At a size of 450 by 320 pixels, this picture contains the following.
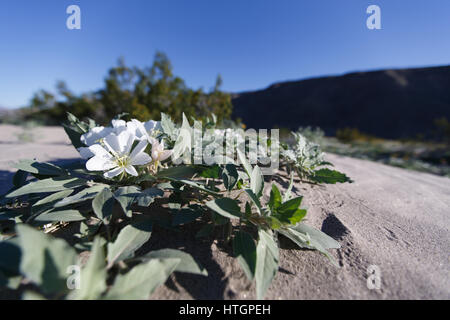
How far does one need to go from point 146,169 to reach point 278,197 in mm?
769

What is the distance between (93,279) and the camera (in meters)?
0.60

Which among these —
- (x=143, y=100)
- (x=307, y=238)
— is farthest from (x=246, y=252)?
(x=143, y=100)

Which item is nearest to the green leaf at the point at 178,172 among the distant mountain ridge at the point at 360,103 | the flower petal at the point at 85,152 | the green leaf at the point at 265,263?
the flower petal at the point at 85,152

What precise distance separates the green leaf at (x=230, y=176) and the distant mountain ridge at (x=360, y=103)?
39032 mm

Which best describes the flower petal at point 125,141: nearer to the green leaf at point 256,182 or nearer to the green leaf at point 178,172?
the green leaf at point 178,172

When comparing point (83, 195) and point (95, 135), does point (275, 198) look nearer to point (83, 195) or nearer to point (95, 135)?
point (83, 195)

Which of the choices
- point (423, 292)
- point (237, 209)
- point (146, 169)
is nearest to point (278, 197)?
point (237, 209)

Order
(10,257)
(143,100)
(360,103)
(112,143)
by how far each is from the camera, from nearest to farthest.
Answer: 1. (10,257)
2. (112,143)
3. (143,100)
4. (360,103)

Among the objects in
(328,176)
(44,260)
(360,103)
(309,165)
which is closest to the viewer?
(44,260)

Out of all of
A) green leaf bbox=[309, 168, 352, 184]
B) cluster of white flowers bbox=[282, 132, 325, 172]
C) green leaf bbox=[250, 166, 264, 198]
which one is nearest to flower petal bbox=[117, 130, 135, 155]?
green leaf bbox=[250, 166, 264, 198]

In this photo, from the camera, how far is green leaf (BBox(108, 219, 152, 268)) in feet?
2.35

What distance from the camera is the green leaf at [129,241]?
0.72m

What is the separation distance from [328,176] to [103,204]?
1.52 meters
